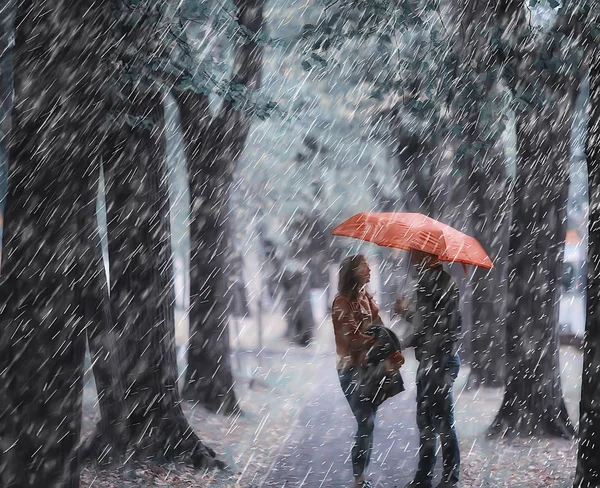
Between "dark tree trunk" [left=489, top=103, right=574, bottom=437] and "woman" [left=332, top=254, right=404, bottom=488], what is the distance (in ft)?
10.4

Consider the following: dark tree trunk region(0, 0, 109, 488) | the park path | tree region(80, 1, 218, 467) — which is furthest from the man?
dark tree trunk region(0, 0, 109, 488)

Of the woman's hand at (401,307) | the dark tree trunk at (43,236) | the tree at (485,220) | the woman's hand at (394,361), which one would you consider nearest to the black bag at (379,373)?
the woman's hand at (394,361)

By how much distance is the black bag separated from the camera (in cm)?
619

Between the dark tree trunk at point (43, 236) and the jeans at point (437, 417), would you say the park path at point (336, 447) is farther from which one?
the dark tree trunk at point (43, 236)

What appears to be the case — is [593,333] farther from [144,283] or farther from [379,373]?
[144,283]

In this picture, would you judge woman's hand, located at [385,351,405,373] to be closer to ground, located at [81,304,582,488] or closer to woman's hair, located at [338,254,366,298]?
woman's hair, located at [338,254,366,298]

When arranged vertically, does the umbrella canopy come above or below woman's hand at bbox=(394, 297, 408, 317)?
above

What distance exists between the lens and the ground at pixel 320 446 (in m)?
7.51

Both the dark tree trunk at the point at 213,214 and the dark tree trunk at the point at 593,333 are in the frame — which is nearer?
the dark tree trunk at the point at 593,333

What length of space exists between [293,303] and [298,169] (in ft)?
14.1

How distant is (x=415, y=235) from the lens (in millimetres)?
6645

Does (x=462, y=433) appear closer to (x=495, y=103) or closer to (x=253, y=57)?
(x=495, y=103)

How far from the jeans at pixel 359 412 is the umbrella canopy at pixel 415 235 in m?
1.15

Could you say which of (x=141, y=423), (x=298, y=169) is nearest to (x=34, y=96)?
(x=141, y=423)
